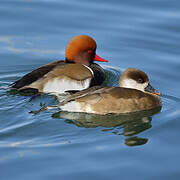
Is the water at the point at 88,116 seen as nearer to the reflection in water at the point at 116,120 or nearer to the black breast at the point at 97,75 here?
the reflection in water at the point at 116,120

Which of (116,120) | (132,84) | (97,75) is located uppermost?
(132,84)

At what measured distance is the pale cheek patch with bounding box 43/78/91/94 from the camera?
295 inches

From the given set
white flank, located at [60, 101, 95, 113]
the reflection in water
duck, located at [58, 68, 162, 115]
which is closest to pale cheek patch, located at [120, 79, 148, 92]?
duck, located at [58, 68, 162, 115]

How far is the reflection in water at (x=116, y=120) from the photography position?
629 centimetres

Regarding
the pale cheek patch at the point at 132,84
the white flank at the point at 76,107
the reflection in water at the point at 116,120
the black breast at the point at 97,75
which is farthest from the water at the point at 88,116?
the pale cheek patch at the point at 132,84

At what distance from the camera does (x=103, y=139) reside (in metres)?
5.84

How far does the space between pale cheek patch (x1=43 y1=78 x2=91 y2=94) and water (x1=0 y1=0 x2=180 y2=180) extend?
0.60ft

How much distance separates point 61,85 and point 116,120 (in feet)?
4.49

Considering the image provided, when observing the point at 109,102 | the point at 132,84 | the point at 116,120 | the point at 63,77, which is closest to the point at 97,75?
the point at 63,77

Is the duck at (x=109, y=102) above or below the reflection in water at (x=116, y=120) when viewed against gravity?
above

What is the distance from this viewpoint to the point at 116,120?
6.57 m

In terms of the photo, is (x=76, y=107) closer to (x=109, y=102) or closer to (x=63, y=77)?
(x=109, y=102)

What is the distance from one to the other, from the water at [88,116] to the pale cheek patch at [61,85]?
0.18 m

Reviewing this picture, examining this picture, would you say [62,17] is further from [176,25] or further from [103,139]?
[103,139]
